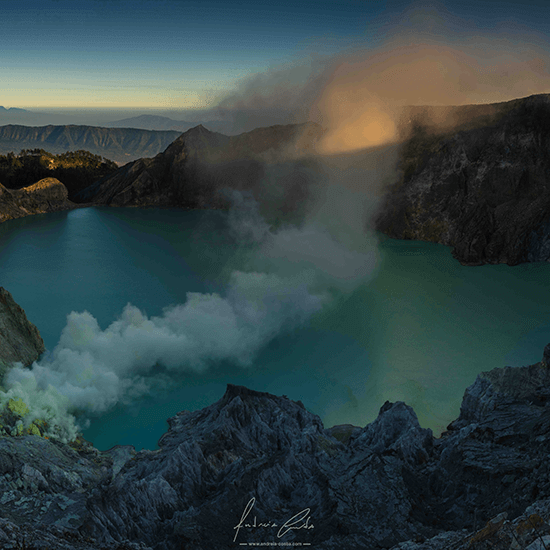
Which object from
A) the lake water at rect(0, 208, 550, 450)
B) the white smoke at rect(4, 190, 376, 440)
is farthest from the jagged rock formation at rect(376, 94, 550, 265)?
the white smoke at rect(4, 190, 376, 440)

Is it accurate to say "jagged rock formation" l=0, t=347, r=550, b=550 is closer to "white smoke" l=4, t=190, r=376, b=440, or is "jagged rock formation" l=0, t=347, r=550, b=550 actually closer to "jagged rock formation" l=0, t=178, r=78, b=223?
"white smoke" l=4, t=190, r=376, b=440

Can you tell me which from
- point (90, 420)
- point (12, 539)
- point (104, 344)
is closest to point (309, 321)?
point (104, 344)

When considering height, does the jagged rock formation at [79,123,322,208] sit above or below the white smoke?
above

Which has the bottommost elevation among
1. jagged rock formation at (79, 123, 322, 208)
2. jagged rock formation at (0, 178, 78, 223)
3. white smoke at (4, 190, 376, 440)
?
white smoke at (4, 190, 376, 440)

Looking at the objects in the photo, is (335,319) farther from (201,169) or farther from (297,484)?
(201,169)

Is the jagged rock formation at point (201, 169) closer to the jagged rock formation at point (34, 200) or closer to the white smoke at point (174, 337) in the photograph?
the jagged rock formation at point (34, 200)

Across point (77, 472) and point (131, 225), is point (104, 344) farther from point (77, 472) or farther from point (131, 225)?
point (131, 225)

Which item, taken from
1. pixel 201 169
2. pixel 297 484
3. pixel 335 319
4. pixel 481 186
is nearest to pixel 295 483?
pixel 297 484
